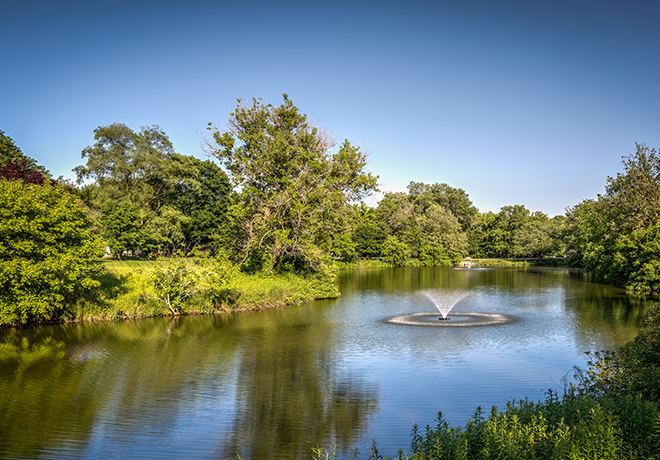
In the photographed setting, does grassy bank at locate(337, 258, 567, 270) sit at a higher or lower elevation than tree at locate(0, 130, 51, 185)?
lower

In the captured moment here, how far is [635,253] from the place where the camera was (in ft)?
135

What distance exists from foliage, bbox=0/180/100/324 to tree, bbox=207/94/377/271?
532 inches

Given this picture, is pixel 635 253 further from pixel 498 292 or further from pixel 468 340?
pixel 468 340

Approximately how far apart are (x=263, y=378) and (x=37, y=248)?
45.4ft

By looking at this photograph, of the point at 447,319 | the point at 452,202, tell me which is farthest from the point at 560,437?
the point at 452,202

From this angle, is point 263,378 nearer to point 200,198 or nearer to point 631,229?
point 631,229

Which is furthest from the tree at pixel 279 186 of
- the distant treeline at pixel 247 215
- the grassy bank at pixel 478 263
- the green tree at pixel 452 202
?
the green tree at pixel 452 202

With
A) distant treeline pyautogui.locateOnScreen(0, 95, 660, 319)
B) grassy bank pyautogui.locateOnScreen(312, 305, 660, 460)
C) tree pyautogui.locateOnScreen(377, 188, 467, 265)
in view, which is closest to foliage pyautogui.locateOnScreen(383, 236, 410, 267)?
distant treeline pyautogui.locateOnScreen(0, 95, 660, 319)

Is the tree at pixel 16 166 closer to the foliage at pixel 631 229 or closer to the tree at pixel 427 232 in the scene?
the foliage at pixel 631 229

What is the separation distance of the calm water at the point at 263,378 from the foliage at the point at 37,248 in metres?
1.91

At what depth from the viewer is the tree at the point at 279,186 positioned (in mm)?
36281

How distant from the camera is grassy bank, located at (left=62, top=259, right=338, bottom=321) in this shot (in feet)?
88.5

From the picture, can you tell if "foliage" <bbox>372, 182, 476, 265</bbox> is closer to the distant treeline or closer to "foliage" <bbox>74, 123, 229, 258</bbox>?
the distant treeline

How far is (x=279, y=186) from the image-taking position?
37844 millimetres
